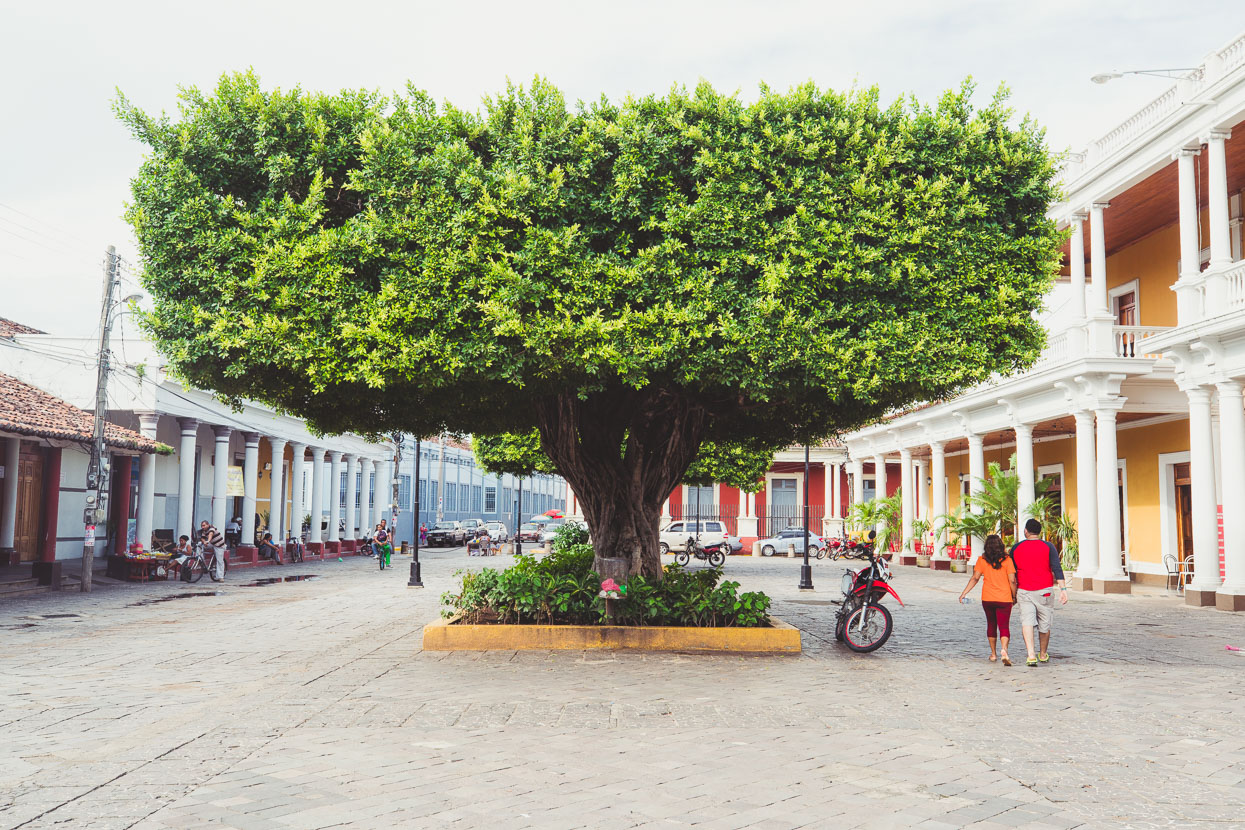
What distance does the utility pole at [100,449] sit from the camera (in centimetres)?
2012

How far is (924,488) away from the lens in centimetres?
3519

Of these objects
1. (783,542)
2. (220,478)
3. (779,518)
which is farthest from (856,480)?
(220,478)

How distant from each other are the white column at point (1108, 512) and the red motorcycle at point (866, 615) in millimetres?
10854

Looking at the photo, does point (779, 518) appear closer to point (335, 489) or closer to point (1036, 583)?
point (335, 489)

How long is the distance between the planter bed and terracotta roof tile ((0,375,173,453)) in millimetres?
11285

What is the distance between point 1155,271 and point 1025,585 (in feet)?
49.4

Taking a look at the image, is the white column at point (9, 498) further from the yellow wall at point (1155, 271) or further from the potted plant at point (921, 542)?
the yellow wall at point (1155, 271)

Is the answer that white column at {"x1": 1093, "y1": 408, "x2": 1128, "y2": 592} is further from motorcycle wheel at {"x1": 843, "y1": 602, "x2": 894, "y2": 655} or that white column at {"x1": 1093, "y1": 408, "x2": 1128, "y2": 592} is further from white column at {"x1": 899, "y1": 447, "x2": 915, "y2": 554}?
white column at {"x1": 899, "y1": 447, "x2": 915, "y2": 554}

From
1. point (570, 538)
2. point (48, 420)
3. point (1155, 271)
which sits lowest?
point (570, 538)

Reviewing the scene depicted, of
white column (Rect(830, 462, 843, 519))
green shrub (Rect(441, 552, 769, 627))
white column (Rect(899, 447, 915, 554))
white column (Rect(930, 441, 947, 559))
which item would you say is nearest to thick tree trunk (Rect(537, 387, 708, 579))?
green shrub (Rect(441, 552, 769, 627))

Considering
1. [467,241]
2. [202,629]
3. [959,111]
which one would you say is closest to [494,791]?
[467,241]

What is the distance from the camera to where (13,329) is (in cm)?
2639

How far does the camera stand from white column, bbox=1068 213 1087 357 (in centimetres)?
2069

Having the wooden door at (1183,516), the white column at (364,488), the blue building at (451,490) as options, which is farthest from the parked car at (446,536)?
the wooden door at (1183,516)
